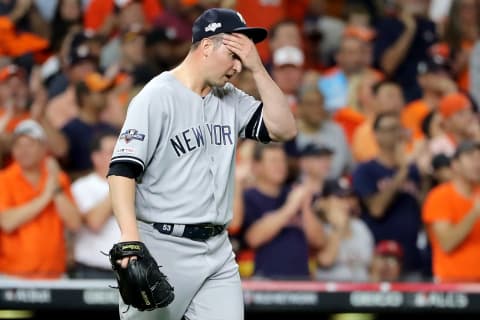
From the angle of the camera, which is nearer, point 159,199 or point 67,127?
point 159,199

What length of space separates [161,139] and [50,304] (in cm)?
242

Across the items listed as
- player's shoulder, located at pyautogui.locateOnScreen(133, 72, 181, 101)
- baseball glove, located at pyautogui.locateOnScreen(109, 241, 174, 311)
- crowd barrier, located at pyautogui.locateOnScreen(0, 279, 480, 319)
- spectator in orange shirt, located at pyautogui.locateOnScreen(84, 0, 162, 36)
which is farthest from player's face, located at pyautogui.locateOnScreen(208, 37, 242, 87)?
spectator in orange shirt, located at pyautogui.locateOnScreen(84, 0, 162, 36)

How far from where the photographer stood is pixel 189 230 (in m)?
4.66

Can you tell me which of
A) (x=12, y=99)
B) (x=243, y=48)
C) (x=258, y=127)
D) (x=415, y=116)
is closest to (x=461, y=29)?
(x=415, y=116)

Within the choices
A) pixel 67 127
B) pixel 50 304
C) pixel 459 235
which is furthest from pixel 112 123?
pixel 459 235

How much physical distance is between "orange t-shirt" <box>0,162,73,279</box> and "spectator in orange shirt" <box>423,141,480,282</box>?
2.27 metres

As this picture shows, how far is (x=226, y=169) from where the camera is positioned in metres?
4.73

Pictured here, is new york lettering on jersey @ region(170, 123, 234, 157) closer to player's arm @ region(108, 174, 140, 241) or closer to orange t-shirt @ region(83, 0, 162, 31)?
player's arm @ region(108, 174, 140, 241)

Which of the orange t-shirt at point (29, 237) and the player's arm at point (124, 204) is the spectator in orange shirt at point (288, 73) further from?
the player's arm at point (124, 204)

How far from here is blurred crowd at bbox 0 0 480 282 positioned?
7332mm

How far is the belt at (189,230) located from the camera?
4.65 metres

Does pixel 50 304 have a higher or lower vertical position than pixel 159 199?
lower

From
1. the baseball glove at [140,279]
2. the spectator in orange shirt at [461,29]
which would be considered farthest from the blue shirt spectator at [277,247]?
the spectator in orange shirt at [461,29]

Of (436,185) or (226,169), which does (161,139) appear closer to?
(226,169)
